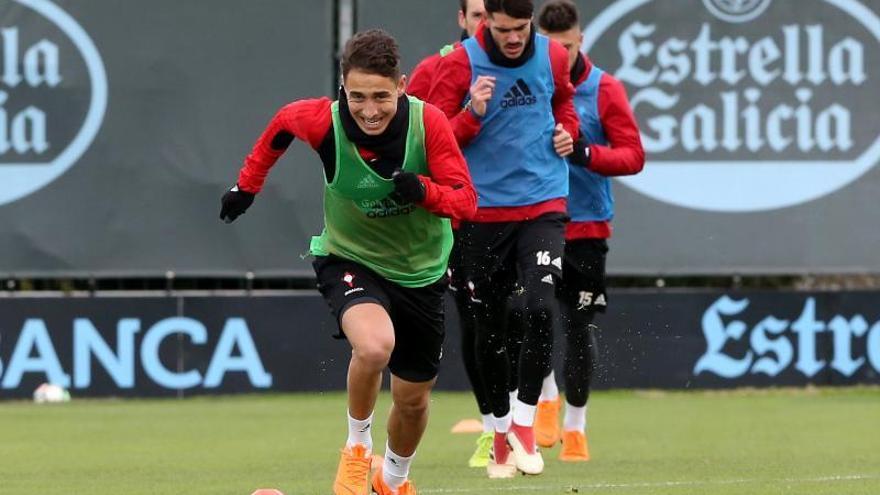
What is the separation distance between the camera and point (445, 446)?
10.4 m

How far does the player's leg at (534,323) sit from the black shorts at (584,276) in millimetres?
978

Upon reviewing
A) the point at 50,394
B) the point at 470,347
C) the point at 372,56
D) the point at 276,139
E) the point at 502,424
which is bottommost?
the point at 50,394

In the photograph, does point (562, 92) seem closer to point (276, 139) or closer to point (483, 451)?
point (483, 451)

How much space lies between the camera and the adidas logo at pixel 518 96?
8.52 meters

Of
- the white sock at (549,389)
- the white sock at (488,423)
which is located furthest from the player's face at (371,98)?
the white sock at (549,389)

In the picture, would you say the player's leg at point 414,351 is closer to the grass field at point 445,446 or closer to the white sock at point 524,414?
the grass field at point 445,446

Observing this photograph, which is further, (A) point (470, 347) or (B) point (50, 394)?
(B) point (50, 394)

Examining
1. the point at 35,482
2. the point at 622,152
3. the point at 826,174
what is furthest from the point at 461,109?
the point at 826,174

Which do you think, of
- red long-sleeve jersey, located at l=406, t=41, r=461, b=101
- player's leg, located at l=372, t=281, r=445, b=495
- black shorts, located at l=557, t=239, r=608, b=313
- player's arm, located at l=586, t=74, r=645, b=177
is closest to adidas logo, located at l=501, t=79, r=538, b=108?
red long-sleeve jersey, located at l=406, t=41, r=461, b=101

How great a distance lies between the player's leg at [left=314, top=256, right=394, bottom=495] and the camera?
6660 mm

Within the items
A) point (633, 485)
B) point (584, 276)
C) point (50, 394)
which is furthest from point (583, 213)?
point (50, 394)

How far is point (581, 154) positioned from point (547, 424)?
1.58m

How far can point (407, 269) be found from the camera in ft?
23.0

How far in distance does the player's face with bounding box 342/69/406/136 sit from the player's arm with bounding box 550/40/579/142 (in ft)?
6.67
